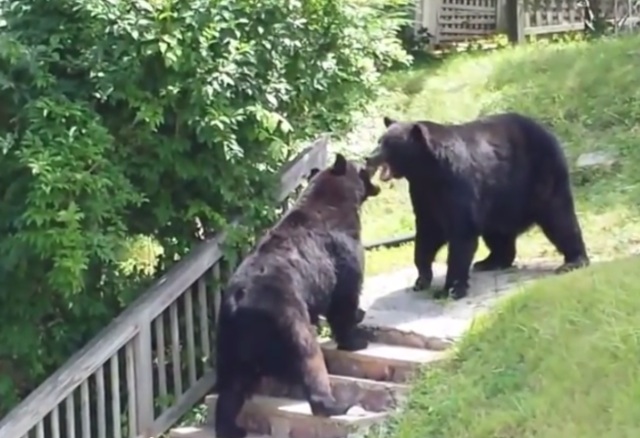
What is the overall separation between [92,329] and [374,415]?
174 centimetres

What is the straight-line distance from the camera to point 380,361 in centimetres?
679

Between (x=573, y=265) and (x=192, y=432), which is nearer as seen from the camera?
(x=192, y=432)

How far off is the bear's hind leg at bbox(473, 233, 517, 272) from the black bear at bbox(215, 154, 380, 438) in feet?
3.77

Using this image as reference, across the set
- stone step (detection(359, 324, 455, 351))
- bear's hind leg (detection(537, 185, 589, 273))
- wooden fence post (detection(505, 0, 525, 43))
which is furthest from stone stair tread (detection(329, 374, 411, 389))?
wooden fence post (detection(505, 0, 525, 43))

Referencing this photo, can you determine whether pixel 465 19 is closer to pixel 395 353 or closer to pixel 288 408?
pixel 395 353

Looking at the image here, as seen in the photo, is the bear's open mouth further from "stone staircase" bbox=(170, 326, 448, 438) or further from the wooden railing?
"stone staircase" bbox=(170, 326, 448, 438)

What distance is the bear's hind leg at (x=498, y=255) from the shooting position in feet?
26.5

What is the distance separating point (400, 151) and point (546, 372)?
1.96 m

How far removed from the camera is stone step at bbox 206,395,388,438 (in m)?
6.34

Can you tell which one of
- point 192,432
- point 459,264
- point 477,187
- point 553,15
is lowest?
point 192,432

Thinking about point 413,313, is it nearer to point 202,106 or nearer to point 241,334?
point 241,334

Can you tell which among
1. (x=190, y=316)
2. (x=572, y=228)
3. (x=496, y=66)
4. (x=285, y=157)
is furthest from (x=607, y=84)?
(x=190, y=316)

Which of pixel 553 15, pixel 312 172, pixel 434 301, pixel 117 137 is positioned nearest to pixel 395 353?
pixel 434 301

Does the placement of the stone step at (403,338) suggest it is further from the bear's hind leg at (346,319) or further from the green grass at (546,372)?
the green grass at (546,372)
